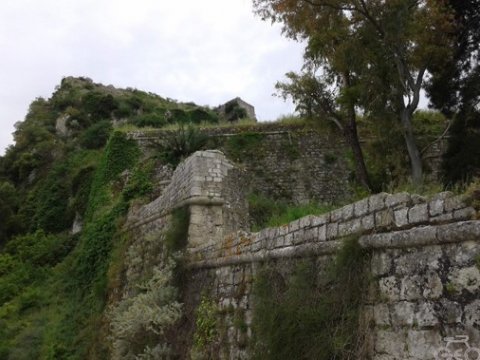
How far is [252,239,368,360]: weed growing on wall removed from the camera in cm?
364

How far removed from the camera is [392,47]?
10.9 metres

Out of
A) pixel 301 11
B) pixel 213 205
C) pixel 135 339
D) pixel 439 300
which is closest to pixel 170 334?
pixel 135 339

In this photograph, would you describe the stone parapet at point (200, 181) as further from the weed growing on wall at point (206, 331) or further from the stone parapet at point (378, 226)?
the stone parapet at point (378, 226)

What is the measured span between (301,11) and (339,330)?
10.1 meters

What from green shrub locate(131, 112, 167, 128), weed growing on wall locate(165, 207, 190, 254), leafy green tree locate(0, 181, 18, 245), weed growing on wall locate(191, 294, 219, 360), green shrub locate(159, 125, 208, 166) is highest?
green shrub locate(131, 112, 167, 128)

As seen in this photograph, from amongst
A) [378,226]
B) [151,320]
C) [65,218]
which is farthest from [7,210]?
[378,226]

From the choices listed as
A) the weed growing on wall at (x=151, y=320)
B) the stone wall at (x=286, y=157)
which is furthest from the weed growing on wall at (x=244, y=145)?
the weed growing on wall at (x=151, y=320)

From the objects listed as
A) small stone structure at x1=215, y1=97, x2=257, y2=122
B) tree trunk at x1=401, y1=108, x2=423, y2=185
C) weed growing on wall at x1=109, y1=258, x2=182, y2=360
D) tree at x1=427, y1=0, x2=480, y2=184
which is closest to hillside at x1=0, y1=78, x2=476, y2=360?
weed growing on wall at x1=109, y1=258, x2=182, y2=360

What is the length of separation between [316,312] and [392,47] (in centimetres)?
863

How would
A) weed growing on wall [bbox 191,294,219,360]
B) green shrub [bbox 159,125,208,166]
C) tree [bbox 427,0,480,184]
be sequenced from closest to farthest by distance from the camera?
weed growing on wall [bbox 191,294,219,360] → tree [bbox 427,0,480,184] → green shrub [bbox 159,125,208,166]

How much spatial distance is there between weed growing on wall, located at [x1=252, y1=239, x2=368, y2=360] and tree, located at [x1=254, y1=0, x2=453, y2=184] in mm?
7036

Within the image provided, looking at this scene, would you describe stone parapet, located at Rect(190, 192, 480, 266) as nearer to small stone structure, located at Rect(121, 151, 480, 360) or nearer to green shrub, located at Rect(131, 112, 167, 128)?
small stone structure, located at Rect(121, 151, 480, 360)

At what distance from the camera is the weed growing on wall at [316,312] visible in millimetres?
3641

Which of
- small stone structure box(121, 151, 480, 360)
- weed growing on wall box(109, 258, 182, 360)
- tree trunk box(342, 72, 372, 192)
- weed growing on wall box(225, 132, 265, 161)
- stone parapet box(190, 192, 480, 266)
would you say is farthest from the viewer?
weed growing on wall box(225, 132, 265, 161)
